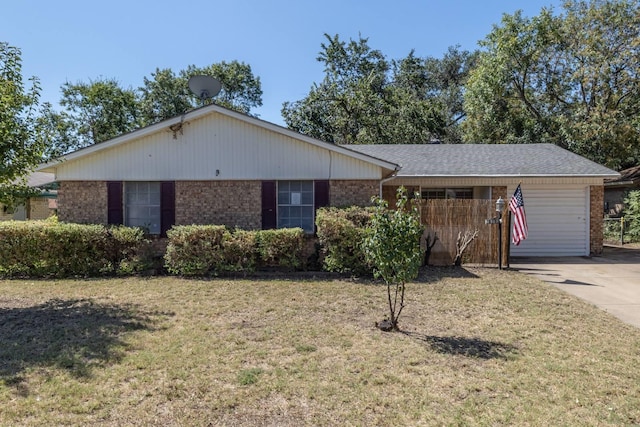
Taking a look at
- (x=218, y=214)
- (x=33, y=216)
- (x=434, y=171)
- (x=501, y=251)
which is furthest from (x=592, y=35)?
(x=33, y=216)

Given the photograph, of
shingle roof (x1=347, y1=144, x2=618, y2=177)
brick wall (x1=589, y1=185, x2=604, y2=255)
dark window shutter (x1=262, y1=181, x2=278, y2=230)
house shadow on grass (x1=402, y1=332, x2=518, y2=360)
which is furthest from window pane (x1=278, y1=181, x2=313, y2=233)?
brick wall (x1=589, y1=185, x2=604, y2=255)

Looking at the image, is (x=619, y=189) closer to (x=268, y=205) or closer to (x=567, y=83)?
(x=567, y=83)

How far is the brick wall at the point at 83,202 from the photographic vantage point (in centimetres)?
1062

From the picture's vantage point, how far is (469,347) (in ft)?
15.9

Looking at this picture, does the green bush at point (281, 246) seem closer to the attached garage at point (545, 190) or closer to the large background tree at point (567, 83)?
the attached garage at point (545, 190)

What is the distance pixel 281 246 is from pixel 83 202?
574cm

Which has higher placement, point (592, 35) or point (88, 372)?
point (592, 35)

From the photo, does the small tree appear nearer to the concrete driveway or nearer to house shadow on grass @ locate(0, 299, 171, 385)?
house shadow on grass @ locate(0, 299, 171, 385)

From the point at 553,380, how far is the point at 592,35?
70.8 ft

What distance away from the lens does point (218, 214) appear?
35.1ft

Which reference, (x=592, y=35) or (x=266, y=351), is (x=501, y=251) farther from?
(x=592, y=35)

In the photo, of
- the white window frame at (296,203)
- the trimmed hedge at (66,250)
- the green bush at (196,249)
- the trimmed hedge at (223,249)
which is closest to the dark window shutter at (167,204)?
the trimmed hedge at (66,250)

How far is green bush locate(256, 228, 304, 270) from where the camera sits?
905cm

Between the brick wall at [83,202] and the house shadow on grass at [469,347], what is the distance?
9.00 metres
